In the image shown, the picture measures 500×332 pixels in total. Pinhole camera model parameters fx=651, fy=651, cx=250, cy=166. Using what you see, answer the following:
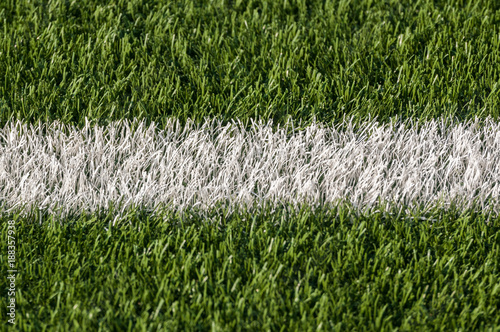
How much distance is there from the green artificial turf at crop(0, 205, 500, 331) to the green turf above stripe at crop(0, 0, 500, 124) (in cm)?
71

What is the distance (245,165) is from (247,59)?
0.84 m

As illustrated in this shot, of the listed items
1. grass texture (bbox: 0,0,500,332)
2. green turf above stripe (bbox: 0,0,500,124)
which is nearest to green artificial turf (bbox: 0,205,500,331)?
grass texture (bbox: 0,0,500,332)

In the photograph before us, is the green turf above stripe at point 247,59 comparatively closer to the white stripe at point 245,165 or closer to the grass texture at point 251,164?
the grass texture at point 251,164

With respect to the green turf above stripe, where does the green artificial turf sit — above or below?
below

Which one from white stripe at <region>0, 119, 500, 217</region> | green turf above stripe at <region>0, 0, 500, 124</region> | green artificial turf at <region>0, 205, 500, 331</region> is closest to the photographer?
green artificial turf at <region>0, 205, 500, 331</region>

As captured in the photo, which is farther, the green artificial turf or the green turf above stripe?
the green turf above stripe

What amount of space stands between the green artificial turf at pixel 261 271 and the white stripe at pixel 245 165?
102 millimetres

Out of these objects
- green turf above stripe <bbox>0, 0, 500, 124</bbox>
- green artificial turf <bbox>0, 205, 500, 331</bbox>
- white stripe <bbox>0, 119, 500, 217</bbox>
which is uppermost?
green turf above stripe <bbox>0, 0, 500, 124</bbox>

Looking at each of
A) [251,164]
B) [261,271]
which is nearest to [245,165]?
[251,164]

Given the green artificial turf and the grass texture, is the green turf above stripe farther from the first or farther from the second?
the green artificial turf

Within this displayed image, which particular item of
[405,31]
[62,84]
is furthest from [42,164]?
[405,31]

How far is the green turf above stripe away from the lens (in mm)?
3146

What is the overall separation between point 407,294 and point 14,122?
1.95 metres

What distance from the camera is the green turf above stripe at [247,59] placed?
3.15m
